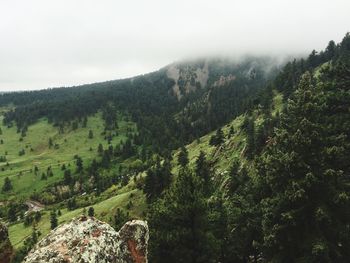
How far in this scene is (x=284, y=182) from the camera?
32.2 meters

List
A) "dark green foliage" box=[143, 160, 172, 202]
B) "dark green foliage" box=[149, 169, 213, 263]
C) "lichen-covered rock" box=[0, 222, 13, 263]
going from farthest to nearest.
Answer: "dark green foliage" box=[143, 160, 172, 202] → "dark green foliage" box=[149, 169, 213, 263] → "lichen-covered rock" box=[0, 222, 13, 263]

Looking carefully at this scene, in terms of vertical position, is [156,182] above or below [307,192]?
below

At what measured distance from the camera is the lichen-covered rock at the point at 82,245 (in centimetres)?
1471

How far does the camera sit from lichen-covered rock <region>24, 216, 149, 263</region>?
579 inches

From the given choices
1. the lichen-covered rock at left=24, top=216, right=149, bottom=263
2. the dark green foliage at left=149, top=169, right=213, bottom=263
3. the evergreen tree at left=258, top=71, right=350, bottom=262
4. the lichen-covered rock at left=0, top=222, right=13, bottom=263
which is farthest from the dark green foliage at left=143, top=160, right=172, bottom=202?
the lichen-covered rock at left=24, top=216, right=149, bottom=263

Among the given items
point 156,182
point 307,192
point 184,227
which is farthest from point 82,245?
point 156,182

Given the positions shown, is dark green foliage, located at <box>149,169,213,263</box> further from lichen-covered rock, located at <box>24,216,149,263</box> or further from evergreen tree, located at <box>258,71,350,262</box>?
lichen-covered rock, located at <box>24,216,149,263</box>

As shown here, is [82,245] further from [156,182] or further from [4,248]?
[156,182]

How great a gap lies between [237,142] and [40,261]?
16287 centimetres

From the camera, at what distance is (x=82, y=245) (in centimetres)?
1508

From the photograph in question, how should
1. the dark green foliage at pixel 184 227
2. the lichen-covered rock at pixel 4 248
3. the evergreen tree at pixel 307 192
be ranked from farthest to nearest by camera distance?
the dark green foliage at pixel 184 227 < the evergreen tree at pixel 307 192 < the lichen-covered rock at pixel 4 248

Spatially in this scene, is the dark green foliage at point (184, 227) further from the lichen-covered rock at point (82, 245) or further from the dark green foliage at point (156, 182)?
the dark green foliage at point (156, 182)

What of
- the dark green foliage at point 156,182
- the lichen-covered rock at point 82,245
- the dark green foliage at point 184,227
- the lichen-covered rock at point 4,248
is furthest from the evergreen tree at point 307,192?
the dark green foliage at point 156,182

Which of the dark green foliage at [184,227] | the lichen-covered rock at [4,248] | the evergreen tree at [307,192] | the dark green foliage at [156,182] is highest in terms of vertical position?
Answer: the lichen-covered rock at [4,248]
